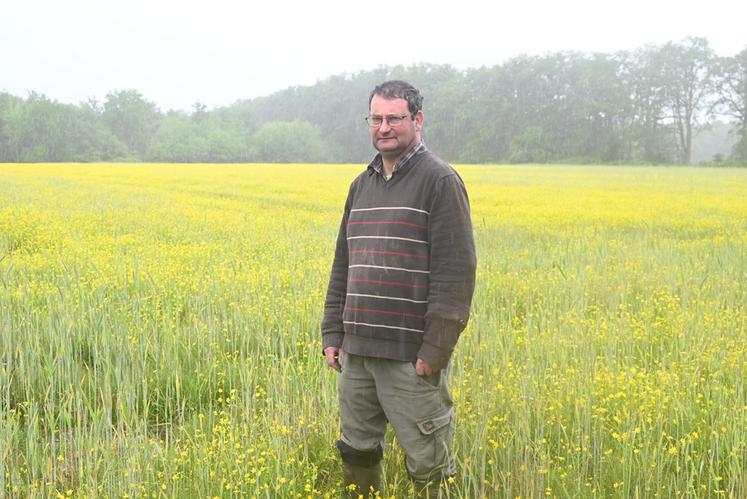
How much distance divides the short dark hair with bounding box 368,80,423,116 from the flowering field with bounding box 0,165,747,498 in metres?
1.47

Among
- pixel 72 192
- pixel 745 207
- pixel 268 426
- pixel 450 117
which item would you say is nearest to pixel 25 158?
pixel 450 117

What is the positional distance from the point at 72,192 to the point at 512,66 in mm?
64412

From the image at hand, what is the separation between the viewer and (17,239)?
900 centimetres

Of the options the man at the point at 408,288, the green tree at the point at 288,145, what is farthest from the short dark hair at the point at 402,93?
the green tree at the point at 288,145

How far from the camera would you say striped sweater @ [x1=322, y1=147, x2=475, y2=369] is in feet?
7.98

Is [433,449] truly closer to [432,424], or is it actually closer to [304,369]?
[432,424]

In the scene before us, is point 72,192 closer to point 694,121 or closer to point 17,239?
point 17,239

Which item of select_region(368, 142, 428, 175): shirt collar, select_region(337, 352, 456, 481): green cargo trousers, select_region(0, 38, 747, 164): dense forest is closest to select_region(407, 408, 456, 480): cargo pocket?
select_region(337, 352, 456, 481): green cargo trousers

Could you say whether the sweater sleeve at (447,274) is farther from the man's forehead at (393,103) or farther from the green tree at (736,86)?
the green tree at (736,86)

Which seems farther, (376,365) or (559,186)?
(559,186)

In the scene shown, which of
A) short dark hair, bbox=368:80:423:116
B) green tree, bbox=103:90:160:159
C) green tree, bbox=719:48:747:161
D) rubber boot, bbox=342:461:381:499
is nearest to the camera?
short dark hair, bbox=368:80:423:116

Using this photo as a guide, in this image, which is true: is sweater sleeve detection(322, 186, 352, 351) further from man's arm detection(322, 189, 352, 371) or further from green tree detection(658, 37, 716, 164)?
green tree detection(658, 37, 716, 164)

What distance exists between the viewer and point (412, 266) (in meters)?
2.50

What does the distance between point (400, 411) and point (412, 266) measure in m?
0.55
